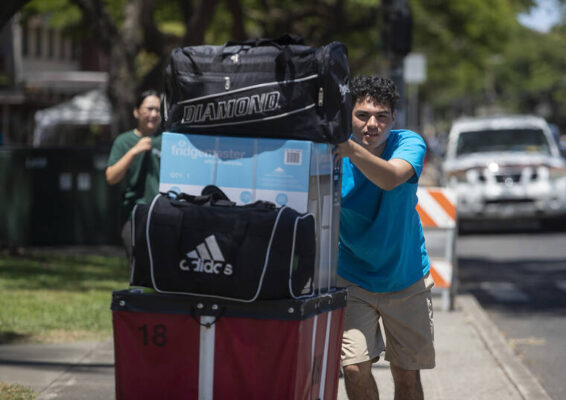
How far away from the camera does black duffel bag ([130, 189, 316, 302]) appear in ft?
12.9

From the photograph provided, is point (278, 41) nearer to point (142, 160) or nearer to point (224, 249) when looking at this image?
point (224, 249)

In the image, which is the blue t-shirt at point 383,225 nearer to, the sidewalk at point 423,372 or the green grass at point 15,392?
the sidewalk at point 423,372

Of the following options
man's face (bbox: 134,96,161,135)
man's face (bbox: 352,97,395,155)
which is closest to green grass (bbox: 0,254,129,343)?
man's face (bbox: 134,96,161,135)

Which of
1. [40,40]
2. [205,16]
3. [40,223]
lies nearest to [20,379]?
[40,223]

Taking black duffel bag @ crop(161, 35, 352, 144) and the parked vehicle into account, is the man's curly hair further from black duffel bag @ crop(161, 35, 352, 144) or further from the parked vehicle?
the parked vehicle

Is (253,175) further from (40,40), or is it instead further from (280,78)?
(40,40)

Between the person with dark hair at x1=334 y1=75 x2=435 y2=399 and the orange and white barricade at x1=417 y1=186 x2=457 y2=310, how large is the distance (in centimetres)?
508

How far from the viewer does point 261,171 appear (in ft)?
13.7

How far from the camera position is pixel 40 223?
619 inches

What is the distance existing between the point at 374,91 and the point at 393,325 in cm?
114

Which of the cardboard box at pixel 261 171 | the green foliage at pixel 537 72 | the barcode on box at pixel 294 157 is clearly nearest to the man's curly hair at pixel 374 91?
the cardboard box at pixel 261 171

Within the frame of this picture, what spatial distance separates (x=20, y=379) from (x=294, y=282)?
11.9 feet

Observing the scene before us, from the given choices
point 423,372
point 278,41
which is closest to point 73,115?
point 423,372

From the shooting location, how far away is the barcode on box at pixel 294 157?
13.5 ft
